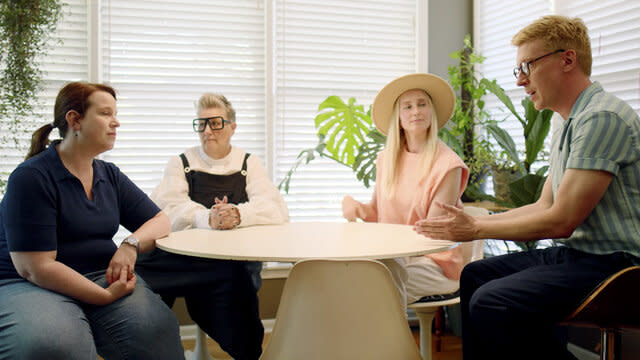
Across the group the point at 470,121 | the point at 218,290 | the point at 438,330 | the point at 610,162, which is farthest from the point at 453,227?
the point at 470,121

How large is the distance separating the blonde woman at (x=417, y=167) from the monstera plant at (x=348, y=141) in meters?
0.46

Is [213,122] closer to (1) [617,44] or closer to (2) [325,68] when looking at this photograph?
(2) [325,68]

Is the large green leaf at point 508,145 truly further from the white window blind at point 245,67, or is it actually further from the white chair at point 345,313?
the white chair at point 345,313

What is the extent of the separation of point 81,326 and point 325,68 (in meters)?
2.52

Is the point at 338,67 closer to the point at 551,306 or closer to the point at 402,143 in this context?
the point at 402,143

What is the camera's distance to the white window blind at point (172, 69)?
318 cm

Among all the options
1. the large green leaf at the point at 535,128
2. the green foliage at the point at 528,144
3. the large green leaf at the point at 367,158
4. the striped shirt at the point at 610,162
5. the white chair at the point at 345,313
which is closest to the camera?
the white chair at the point at 345,313

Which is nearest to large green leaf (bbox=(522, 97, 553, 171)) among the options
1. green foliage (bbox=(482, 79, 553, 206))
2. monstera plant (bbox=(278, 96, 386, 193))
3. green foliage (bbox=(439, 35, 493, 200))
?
green foliage (bbox=(482, 79, 553, 206))

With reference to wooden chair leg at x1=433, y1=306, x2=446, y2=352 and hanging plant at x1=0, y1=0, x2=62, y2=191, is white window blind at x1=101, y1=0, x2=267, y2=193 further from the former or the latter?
wooden chair leg at x1=433, y1=306, x2=446, y2=352

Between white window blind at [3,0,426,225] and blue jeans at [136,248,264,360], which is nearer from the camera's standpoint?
blue jeans at [136,248,264,360]

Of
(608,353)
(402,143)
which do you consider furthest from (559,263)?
(402,143)

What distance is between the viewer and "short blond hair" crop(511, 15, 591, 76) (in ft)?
5.45

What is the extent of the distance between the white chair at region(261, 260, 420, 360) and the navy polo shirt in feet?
2.80

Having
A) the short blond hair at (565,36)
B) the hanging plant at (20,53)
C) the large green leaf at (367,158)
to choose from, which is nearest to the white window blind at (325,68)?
the large green leaf at (367,158)
